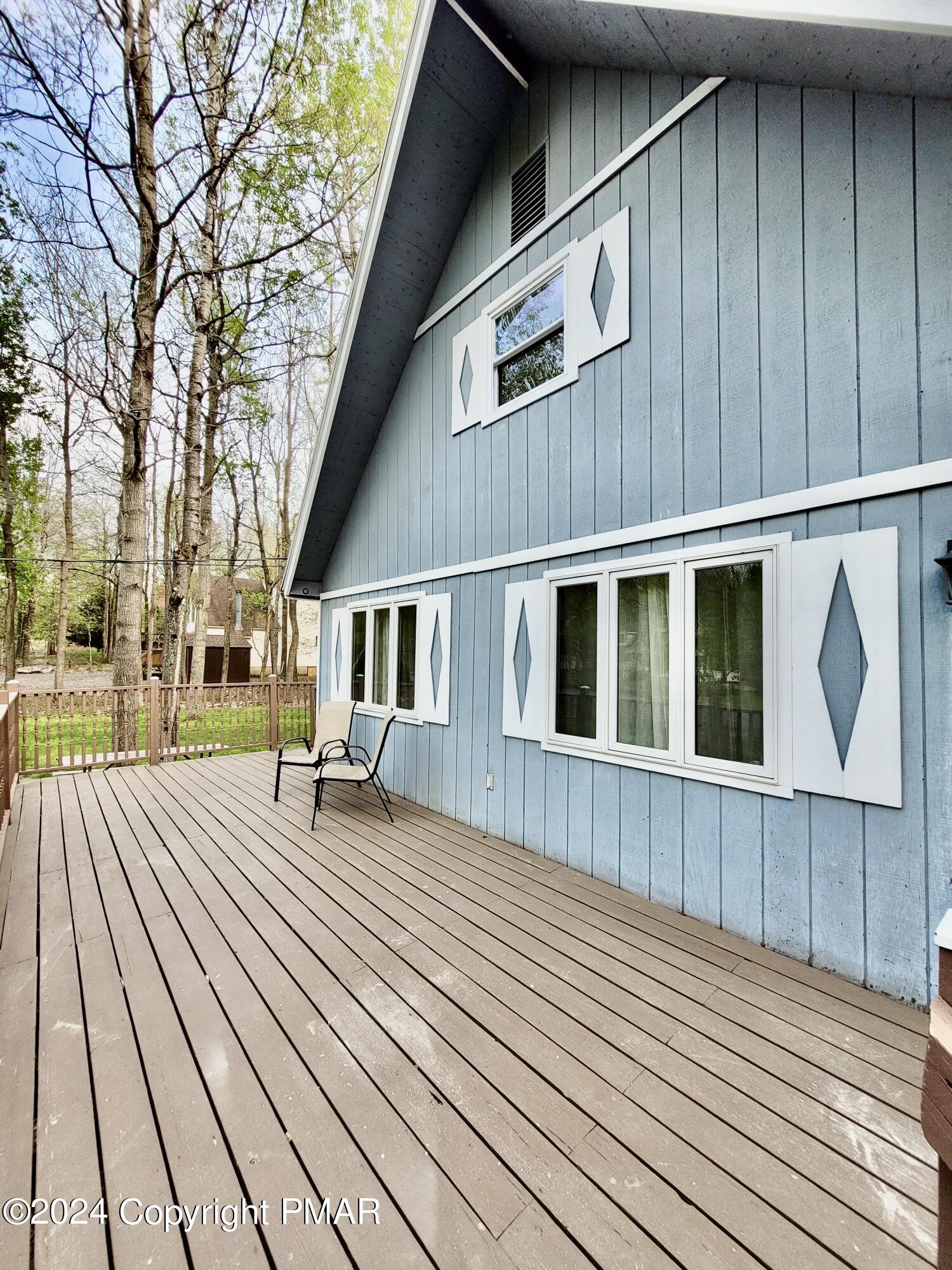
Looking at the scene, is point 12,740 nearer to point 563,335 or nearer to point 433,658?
point 433,658

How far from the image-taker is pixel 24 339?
839 cm

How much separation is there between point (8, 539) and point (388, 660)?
417 inches

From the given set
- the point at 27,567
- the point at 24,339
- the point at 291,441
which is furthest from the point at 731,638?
the point at 27,567

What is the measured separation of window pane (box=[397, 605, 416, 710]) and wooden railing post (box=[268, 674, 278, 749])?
278 cm

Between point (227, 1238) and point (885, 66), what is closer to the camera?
point (227, 1238)

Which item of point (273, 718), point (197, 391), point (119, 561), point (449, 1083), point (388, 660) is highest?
point (197, 391)

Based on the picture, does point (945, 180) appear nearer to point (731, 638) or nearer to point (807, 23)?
point (807, 23)

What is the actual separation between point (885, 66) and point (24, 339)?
11.1 m

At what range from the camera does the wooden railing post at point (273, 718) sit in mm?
7375

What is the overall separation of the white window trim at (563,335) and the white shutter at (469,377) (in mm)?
51

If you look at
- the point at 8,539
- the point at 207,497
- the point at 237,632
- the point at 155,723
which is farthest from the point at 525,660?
the point at 237,632

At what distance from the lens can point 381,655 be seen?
582cm

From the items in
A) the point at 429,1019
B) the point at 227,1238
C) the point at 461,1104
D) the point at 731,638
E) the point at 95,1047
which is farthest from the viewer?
the point at 731,638

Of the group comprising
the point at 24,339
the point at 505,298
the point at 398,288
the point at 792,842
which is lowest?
the point at 792,842
